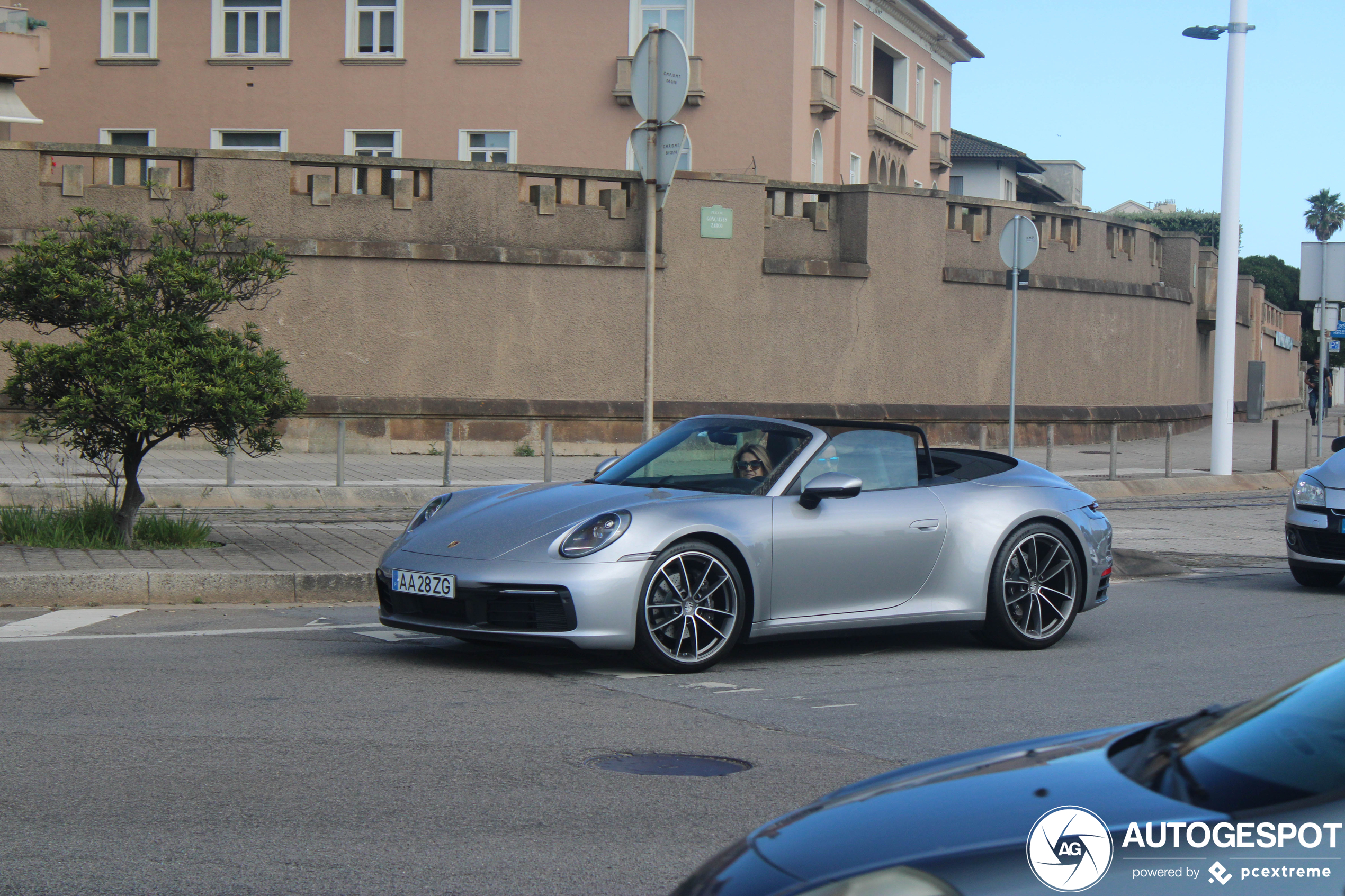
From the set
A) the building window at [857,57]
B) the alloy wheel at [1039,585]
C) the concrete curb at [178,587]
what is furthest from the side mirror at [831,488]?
the building window at [857,57]

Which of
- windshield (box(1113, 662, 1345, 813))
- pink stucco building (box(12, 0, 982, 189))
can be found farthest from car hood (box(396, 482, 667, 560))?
pink stucco building (box(12, 0, 982, 189))

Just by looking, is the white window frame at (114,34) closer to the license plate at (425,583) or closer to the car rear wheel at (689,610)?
the license plate at (425,583)

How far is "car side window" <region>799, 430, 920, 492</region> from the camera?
720 cm

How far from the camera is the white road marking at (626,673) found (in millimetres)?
6598

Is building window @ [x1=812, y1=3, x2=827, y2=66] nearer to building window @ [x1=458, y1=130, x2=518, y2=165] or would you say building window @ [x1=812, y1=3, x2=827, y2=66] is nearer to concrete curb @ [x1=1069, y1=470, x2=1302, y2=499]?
building window @ [x1=458, y1=130, x2=518, y2=165]

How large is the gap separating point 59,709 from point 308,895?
8.22 feet

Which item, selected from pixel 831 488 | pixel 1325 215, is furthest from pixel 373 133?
pixel 1325 215

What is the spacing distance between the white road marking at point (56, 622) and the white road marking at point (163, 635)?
0.08 metres

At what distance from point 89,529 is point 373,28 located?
24.8 m

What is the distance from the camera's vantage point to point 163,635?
7391mm

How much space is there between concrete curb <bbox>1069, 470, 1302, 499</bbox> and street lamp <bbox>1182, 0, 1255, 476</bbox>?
0.27 metres

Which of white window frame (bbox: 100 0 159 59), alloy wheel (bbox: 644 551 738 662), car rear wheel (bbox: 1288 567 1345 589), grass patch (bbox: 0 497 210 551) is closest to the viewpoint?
alloy wheel (bbox: 644 551 738 662)

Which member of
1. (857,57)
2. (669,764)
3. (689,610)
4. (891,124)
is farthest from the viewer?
(891,124)

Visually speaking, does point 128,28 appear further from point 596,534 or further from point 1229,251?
point 596,534
